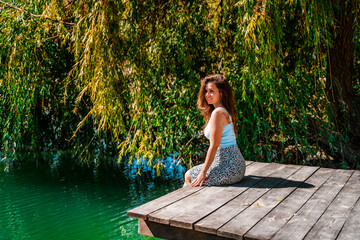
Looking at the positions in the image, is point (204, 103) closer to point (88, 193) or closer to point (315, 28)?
point (315, 28)

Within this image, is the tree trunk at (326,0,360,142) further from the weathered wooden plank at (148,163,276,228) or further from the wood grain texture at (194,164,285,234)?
the weathered wooden plank at (148,163,276,228)

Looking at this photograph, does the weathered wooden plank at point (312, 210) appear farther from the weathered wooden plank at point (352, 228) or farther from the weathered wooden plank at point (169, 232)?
the weathered wooden plank at point (169, 232)

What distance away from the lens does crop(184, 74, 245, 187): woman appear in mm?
2973

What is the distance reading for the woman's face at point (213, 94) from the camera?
10.2ft

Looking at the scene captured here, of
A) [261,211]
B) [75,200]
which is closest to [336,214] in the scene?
[261,211]

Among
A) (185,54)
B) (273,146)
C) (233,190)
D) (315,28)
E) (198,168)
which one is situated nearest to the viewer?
(233,190)

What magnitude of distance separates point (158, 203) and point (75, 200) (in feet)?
11.1

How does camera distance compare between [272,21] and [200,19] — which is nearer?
[272,21]

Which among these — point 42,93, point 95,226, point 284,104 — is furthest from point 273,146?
point 42,93

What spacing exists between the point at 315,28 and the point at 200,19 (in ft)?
5.12

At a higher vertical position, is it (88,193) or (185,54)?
(185,54)

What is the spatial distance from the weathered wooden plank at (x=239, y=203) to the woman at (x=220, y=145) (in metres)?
0.23

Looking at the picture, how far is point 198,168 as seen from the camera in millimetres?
3135

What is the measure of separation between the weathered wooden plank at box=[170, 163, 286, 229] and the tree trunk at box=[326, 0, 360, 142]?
1.96m
